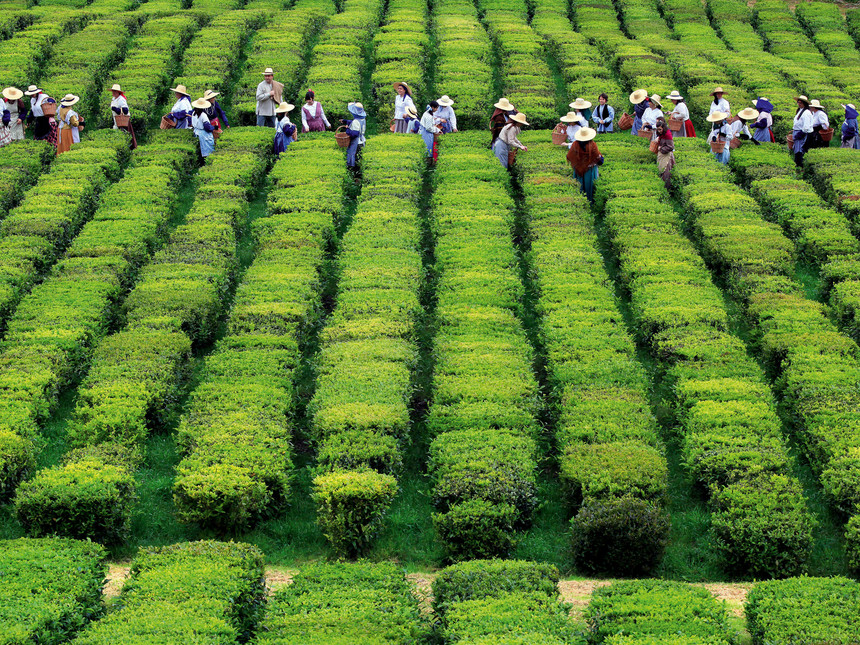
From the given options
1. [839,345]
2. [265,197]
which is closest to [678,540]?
[839,345]

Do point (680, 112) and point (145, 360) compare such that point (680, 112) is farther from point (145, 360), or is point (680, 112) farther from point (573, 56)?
point (145, 360)

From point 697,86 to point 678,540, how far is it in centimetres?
1840

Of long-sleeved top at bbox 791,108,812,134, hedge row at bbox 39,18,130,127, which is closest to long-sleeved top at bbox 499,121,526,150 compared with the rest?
long-sleeved top at bbox 791,108,812,134

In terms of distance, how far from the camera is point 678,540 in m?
12.3

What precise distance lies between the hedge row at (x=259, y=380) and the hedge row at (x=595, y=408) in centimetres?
371

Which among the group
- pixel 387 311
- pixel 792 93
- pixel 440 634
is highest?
pixel 440 634

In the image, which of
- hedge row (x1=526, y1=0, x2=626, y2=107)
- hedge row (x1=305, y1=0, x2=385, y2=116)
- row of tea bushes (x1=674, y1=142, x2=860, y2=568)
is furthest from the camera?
hedge row (x1=526, y1=0, x2=626, y2=107)

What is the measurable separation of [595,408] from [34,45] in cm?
2291

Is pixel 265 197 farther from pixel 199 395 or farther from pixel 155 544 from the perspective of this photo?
pixel 155 544

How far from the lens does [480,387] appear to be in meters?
13.9

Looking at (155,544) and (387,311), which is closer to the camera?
(155,544)

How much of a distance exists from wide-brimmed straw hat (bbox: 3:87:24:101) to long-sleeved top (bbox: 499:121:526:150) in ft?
37.4

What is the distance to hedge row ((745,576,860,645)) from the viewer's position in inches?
371

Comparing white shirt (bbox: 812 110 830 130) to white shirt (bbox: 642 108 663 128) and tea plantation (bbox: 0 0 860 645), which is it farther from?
white shirt (bbox: 642 108 663 128)
